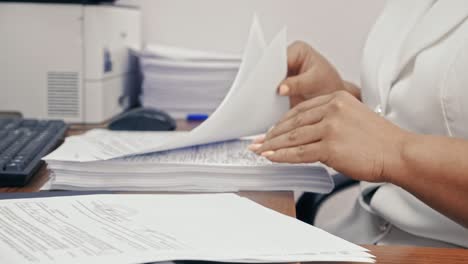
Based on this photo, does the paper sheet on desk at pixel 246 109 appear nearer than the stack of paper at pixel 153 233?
No

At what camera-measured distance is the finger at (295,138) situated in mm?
719

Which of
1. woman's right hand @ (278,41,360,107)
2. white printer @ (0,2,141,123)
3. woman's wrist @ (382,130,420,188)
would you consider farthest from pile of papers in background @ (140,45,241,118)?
woman's wrist @ (382,130,420,188)

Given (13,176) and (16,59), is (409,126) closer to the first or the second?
(13,176)

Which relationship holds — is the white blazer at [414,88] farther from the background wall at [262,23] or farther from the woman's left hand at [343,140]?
the background wall at [262,23]

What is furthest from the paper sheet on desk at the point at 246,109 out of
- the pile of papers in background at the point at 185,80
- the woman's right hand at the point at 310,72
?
the pile of papers in background at the point at 185,80

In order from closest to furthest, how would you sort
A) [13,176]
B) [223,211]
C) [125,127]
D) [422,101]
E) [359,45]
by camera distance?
[223,211]
[13,176]
[422,101]
[125,127]
[359,45]

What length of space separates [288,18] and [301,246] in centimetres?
120

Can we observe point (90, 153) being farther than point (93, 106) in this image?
No

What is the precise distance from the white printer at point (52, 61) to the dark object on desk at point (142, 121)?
140 mm

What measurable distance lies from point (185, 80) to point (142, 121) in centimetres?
30

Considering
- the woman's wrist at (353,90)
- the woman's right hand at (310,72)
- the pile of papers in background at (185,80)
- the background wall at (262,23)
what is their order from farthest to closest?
the background wall at (262,23)
the pile of papers in background at (185,80)
the woman's wrist at (353,90)
the woman's right hand at (310,72)

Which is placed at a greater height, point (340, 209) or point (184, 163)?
point (184, 163)

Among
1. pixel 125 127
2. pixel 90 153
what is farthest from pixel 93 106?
pixel 90 153

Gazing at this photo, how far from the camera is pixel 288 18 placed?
161 centimetres
